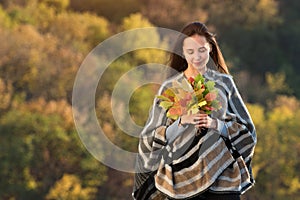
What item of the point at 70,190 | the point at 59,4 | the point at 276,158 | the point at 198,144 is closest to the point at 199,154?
the point at 198,144

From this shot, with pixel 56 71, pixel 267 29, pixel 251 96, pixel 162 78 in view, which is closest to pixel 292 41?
pixel 267 29

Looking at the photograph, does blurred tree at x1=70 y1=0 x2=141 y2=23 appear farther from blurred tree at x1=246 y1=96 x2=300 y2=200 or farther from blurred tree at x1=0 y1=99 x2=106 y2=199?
blurred tree at x1=0 y1=99 x2=106 y2=199

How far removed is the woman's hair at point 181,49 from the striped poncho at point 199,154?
0.07 m

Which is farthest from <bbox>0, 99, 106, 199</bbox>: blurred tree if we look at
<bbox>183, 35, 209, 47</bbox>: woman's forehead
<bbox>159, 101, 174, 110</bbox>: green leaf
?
<bbox>159, 101, 174, 110</bbox>: green leaf

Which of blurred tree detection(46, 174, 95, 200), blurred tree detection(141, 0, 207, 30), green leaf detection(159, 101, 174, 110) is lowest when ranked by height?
green leaf detection(159, 101, 174, 110)

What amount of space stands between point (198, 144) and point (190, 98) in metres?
0.23

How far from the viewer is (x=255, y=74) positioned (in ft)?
220

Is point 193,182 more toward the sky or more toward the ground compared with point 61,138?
more toward the ground

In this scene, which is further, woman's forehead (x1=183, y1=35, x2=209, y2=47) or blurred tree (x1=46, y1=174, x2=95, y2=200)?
blurred tree (x1=46, y1=174, x2=95, y2=200)

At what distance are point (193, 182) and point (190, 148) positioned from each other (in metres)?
0.16

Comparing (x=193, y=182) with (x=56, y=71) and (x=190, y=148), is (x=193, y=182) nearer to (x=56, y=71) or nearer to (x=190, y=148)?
(x=190, y=148)

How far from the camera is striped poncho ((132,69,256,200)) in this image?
4449 mm

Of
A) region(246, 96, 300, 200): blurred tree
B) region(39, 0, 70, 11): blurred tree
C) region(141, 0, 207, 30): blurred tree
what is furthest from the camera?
region(141, 0, 207, 30): blurred tree

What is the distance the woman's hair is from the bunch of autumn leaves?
0.21 m
